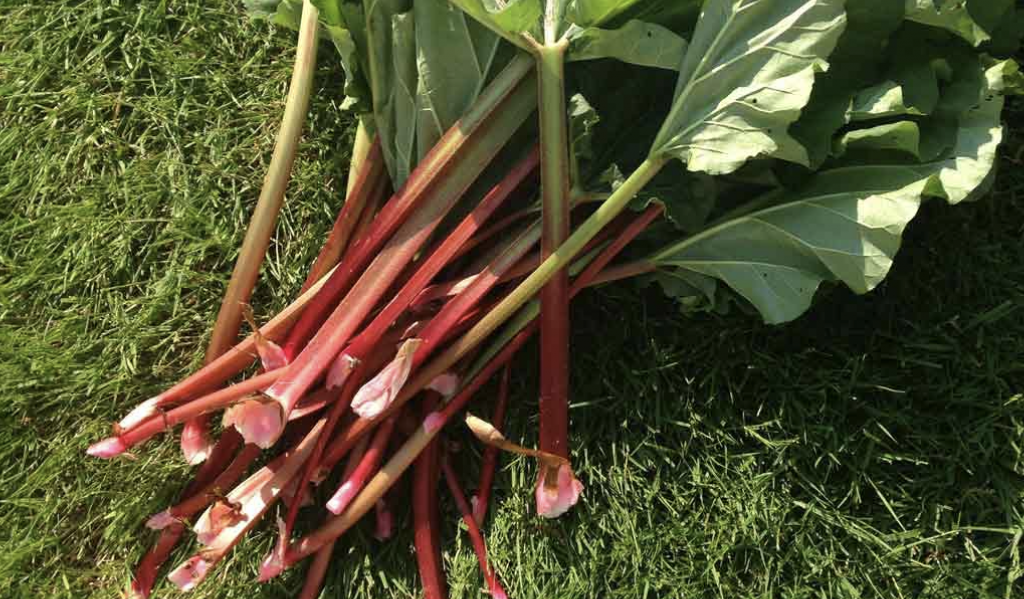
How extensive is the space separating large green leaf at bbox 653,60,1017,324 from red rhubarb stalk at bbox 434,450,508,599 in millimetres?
657

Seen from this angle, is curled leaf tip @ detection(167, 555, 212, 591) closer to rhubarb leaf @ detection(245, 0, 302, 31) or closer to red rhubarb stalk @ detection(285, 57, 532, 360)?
red rhubarb stalk @ detection(285, 57, 532, 360)

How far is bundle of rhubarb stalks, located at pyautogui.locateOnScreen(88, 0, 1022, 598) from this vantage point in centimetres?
159

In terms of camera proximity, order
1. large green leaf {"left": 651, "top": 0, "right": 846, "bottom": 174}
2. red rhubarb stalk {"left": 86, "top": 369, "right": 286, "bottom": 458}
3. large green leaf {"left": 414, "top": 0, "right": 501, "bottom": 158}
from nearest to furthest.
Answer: large green leaf {"left": 651, "top": 0, "right": 846, "bottom": 174}, large green leaf {"left": 414, "top": 0, "right": 501, "bottom": 158}, red rhubarb stalk {"left": 86, "top": 369, "right": 286, "bottom": 458}

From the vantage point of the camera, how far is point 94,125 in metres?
2.22

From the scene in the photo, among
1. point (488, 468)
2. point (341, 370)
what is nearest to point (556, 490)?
point (488, 468)

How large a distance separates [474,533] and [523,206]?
691 millimetres

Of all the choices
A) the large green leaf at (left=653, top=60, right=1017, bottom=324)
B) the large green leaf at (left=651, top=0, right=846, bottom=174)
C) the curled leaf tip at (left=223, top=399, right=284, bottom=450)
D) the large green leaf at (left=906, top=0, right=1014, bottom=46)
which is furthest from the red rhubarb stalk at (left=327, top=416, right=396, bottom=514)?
the large green leaf at (left=906, top=0, right=1014, bottom=46)

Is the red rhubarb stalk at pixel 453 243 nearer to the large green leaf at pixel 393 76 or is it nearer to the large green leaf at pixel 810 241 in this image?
the large green leaf at pixel 393 76

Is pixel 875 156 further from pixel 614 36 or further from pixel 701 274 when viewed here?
pixel 614 36

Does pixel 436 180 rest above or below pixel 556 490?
above

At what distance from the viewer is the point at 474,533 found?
6.38ft

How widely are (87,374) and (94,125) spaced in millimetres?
600

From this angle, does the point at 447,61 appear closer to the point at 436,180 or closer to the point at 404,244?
→ the point at 436,180

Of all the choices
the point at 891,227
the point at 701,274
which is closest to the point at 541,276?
the point at 701,274
